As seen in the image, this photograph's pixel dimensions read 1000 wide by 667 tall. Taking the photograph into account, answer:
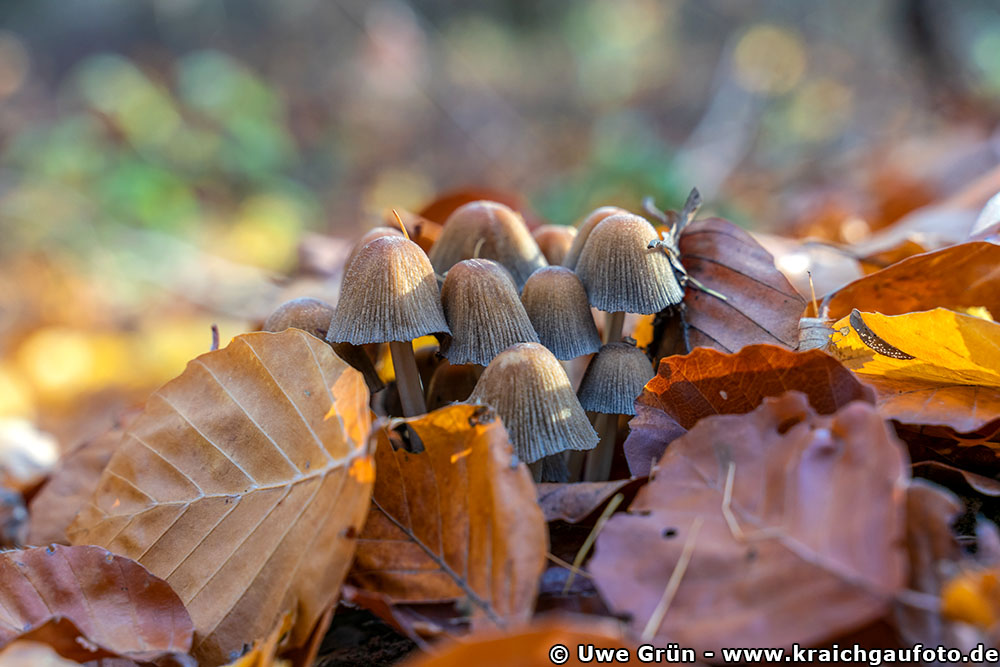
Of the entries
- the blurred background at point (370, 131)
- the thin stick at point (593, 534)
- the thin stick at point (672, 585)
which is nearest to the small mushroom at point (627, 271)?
the thin stick at point (593, 534)

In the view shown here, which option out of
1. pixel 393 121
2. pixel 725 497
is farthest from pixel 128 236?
pixel 725 497

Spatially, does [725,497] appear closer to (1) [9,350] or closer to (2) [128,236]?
(1) [9,350]

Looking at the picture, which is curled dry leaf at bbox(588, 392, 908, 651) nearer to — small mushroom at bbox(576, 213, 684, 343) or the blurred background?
small mushroom at bbox(576, 213, 684, 343)

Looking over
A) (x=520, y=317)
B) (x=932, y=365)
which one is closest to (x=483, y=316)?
(x=520, y=317)

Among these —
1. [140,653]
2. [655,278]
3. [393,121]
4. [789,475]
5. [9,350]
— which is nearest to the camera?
[789,475]

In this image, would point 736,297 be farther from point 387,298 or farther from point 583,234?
point 387,298

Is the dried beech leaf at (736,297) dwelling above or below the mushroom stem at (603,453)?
above

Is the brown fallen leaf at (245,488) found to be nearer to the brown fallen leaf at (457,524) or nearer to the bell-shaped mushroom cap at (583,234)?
the brown fallen leaf at (457,524)
